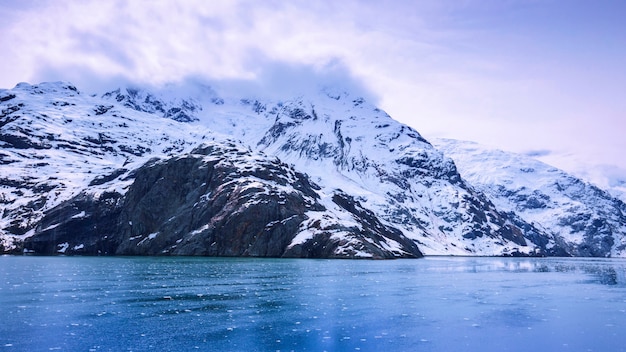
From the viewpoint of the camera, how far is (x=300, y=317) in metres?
57.2

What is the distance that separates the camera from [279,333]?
48.7 metres

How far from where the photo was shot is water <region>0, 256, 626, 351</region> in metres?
44.2

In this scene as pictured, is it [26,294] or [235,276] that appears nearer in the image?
[26,294]

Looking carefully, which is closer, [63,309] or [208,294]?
[63,309]

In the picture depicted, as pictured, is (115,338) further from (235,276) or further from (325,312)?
(235,276)

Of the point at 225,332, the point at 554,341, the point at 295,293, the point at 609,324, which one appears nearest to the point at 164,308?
the point at 225,332

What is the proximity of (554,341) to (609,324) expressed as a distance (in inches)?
469

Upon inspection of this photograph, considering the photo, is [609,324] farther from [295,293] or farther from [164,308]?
Answer: [164,308]

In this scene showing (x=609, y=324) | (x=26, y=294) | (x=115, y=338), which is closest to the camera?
(x=115, y=338)

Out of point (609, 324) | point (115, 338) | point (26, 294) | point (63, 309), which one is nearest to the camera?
point (115, 338)

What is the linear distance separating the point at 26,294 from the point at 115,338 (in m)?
33.8

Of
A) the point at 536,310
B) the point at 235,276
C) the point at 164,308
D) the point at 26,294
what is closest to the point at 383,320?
the point at 536,310

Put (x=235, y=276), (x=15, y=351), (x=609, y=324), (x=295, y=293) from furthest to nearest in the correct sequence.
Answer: (x=235, y=276) → (x=295, y=293) → (x=609, y=324) → (x=15, y=351)

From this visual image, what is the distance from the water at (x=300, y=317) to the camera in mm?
44250
